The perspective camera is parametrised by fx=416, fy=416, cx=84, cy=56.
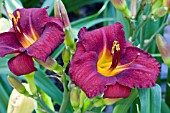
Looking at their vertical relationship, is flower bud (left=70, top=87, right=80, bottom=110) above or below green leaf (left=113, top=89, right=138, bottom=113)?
above

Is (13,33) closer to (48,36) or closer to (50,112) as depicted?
(48,36)

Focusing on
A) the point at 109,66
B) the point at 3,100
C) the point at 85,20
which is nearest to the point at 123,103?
the point at 109,66

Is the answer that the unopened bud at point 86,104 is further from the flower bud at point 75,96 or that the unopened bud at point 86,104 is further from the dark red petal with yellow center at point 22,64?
the dark red petal with yellow center at point 22,64

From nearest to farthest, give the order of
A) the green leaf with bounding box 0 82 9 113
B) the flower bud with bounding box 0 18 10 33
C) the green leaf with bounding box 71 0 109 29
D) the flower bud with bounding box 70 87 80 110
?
the flower bud with bounding box 70 87 80 110, the flower bud with bounding box 0 18 10 33, the green leaf with bounding box 0 82 9 113, the green leaf with bounding box 71 0 109 29

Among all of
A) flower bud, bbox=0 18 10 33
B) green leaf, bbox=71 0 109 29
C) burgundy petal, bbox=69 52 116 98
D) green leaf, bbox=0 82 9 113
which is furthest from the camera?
green leaf, bbox=71 0 109 29

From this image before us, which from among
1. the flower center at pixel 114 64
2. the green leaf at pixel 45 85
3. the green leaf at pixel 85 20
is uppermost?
the flower center at pixel 114 64

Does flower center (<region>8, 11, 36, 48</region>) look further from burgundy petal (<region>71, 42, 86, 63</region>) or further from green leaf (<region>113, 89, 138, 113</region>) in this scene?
green leaf (<region>113, 89, 138, 113</region>)

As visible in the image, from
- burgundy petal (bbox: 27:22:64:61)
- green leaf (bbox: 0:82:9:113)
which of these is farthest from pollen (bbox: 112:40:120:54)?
green leaf (bbox: 0:82:9:113)

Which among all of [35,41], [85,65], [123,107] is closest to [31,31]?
[35,41]

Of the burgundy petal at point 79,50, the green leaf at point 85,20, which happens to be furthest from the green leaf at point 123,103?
the green leaf at point 85,20
